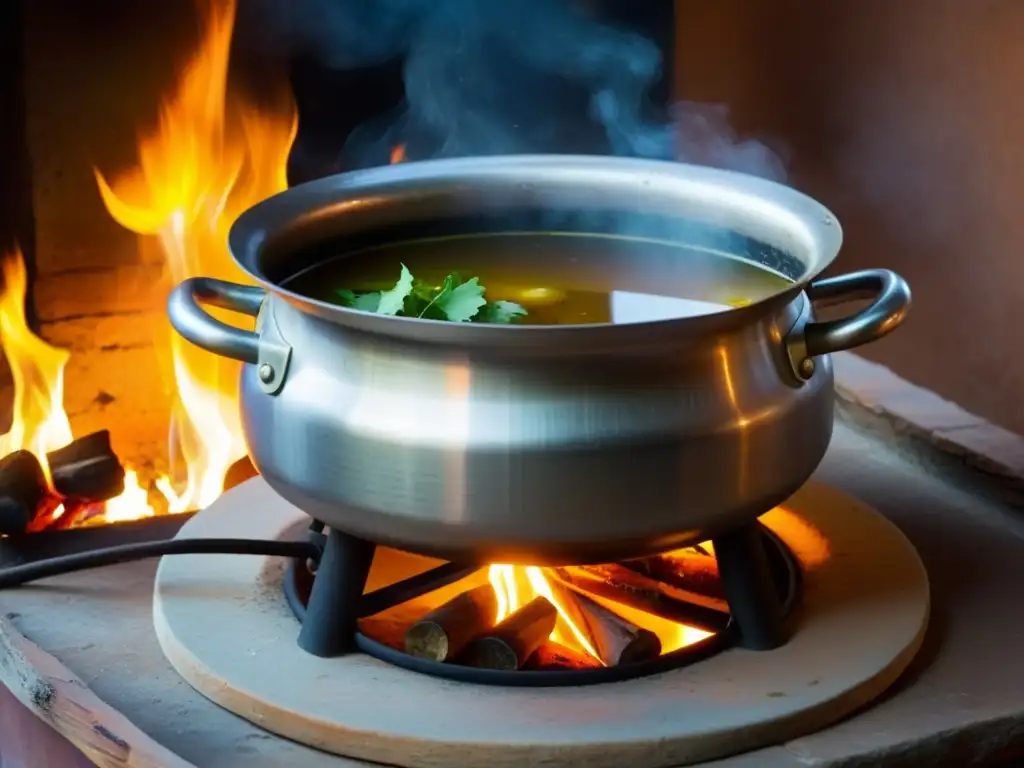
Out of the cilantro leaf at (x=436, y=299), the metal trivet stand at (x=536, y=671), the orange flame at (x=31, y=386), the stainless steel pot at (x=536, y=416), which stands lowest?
the orange flame at (x=31, y=386)

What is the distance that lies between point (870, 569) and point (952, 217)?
64.8 inches

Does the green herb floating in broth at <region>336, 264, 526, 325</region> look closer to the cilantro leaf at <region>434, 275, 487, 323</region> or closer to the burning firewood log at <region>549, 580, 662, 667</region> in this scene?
the cilantro leaf at <region>434, 275, 487, 323</region>

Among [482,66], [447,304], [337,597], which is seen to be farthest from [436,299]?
[482,66]

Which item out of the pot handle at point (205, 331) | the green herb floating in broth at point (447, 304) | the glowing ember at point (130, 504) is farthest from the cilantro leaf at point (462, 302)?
the glowing ember at point (130, 504)

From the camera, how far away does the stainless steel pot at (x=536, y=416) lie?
40.3 inches

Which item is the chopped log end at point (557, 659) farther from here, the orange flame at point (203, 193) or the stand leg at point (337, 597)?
the orange flame at point (203, 193)

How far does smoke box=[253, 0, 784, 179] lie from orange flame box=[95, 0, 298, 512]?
5.0 inches

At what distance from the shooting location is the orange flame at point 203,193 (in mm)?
2027

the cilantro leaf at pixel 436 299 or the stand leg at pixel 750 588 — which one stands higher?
the cilantro leaf at pixel 436 299

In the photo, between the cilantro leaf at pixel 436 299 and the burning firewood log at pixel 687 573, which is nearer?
the cilantro leaf at pixel 436 299

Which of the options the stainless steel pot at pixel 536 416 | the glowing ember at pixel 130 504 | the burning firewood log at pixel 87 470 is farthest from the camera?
the glowing ember at pixel 130 504

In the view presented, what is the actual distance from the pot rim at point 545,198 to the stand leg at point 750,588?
0.70 ft

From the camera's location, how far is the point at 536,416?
1.03 m

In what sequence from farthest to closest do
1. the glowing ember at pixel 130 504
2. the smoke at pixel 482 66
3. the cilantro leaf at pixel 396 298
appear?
1. the smoke at pixel 482 66
2. the glowing ember at pixel 130 504
3. the cilantro leaf at pixel 396 298
